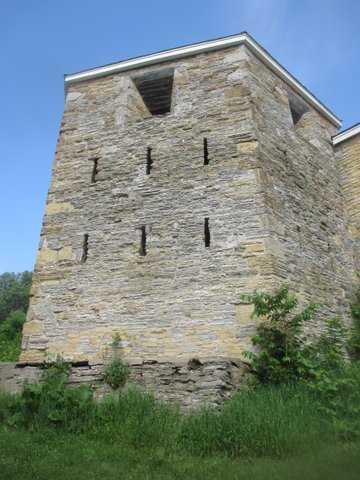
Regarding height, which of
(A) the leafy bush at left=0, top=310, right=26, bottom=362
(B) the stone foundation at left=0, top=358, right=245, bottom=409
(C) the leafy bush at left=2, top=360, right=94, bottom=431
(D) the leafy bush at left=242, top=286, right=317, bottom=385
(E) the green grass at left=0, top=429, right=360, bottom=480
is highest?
(A) the leafy bush at left=0, top=310, right=26, bottom=362

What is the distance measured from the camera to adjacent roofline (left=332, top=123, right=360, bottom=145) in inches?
417

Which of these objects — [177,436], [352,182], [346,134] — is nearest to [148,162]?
[352,182]

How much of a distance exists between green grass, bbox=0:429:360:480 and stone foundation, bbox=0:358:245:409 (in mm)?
1035

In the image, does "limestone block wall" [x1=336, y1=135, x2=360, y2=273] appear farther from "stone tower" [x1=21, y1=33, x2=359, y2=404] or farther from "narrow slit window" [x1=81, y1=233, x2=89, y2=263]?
"narrow slit window" [x1=81, y1=233, x2=89, y2=263]

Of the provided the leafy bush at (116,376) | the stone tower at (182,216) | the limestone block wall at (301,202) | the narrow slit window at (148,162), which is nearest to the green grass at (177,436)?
the leafy bush at (116,376)

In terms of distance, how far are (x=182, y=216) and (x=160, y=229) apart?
1.43ft

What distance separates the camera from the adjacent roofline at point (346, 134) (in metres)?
10.6

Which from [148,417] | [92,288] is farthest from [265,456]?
[92,288]

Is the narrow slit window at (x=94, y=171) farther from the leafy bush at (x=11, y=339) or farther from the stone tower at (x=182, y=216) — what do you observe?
the leafy bush at (x=11, y=339)

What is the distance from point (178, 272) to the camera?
7438 mm

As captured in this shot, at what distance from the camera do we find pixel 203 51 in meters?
9.47

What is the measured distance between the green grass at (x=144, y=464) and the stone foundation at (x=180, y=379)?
103cm

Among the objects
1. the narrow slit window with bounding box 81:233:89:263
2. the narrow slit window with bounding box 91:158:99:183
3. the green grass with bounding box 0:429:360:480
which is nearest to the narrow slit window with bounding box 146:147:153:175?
the narrow slit window with bounding box 91:158:99:183

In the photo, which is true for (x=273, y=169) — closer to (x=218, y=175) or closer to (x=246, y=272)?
(x=218, y=175)
